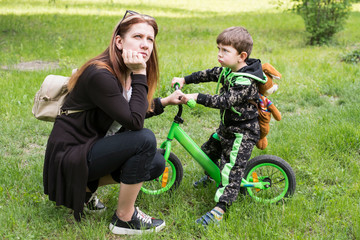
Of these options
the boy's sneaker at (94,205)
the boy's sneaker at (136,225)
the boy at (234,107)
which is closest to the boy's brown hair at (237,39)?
the boy at (234,107)

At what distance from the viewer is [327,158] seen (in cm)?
368

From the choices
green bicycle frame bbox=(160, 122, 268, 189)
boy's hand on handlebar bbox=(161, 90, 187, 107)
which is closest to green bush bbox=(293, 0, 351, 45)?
green bicycle frame bbox=(160, 122, 268, 189)

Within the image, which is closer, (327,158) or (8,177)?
(8,177)

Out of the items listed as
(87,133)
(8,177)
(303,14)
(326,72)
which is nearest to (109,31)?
(303,14)

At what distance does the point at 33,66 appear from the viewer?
6.91 meters

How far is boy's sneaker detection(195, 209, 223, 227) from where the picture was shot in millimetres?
2734

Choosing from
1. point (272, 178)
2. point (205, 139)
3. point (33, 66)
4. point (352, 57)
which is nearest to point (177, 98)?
point (272, 178)

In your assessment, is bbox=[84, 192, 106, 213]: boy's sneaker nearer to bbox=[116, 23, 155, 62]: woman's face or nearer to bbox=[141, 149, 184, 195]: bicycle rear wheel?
bbox=[141, 149, 184, 195]: bicycle rear wheel

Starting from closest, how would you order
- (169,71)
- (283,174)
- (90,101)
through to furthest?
(90,101), (283,174), (169,71)

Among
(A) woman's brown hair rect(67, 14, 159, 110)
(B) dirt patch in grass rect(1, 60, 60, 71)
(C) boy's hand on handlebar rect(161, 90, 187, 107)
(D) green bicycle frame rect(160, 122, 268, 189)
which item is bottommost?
(B) dirt patch in grass rect(1, 60, 60, 71)

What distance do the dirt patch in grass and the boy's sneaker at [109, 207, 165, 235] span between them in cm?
433

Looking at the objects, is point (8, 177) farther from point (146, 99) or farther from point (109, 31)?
point (109, 31)

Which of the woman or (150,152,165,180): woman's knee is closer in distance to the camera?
the woman

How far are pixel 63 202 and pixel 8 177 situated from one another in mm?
940
